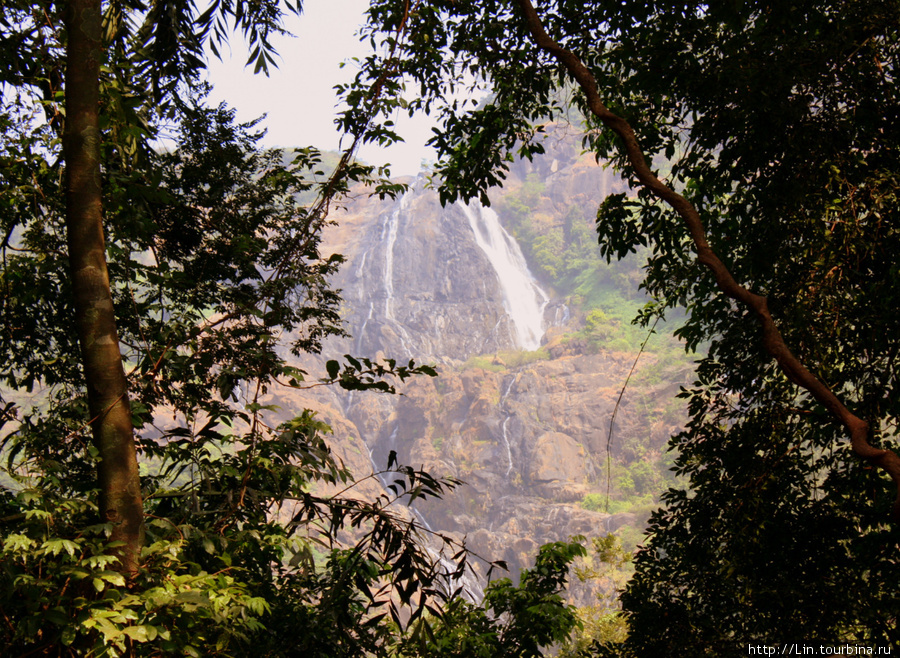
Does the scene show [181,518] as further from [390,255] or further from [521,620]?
[390,255]

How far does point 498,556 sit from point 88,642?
2094cm

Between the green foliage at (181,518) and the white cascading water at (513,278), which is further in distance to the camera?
the white cascading water at (513,278)

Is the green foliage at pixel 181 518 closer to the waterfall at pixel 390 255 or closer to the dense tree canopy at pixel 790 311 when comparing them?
the dense tree canopy at pixel 790 311

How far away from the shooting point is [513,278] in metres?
33.2

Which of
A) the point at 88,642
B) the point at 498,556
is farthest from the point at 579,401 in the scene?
the point at 88,642

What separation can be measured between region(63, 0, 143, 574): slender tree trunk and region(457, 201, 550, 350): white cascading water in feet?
96.4

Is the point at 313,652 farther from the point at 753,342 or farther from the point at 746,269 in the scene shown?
the point at 746,269

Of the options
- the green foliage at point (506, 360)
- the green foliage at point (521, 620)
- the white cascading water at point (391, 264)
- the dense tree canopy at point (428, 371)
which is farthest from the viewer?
the white cascading water at point (391, 264)

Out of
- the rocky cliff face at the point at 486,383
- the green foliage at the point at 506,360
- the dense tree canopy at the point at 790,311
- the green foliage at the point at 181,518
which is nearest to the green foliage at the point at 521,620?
the dense tree canopy at the point at 790,311

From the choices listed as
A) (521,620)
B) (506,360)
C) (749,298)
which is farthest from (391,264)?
(749,298)

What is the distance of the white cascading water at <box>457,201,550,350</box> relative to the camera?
31.2m

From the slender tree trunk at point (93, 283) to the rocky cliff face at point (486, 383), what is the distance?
20269mm

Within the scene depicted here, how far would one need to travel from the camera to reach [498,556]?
67.8 feet

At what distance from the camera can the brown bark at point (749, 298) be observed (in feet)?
3.76
